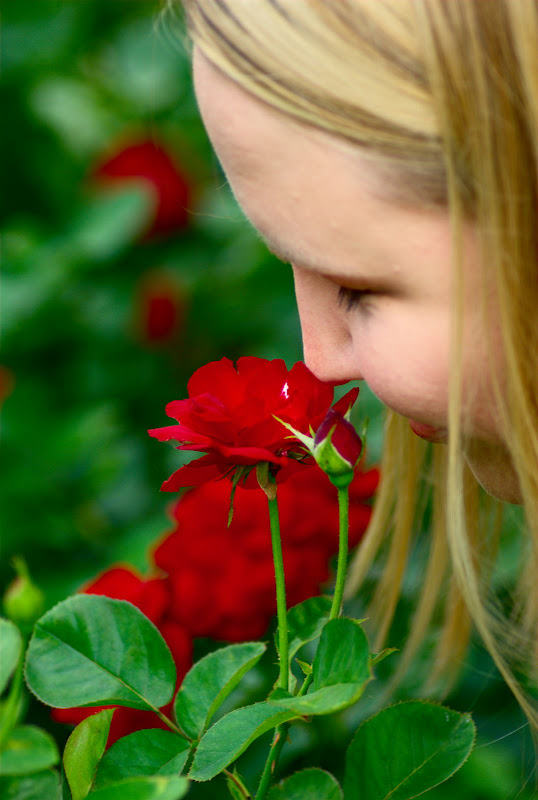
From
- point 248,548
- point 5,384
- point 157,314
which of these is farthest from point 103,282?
point 248,548

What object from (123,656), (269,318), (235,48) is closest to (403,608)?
(123,656)

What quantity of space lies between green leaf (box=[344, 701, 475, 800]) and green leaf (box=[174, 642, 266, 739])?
2.6 inches

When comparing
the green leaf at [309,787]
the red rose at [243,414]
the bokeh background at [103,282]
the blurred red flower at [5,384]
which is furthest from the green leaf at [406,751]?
the blurred red flower at [5,384]

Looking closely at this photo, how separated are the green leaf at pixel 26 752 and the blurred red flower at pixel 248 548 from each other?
0.69ft

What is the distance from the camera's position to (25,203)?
165 centimetres

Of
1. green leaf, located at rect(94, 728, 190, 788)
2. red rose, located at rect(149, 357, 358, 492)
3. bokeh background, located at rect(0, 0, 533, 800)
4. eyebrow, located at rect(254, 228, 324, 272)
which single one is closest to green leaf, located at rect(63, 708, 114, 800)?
green leaf, located at rect(94, 728, 190, 788)

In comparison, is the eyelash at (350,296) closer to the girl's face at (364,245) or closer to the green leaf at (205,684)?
the girl's face at (364,245)

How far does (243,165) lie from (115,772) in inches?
11.5

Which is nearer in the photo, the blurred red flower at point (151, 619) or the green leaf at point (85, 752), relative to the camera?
the green leaf at point (85, 752)

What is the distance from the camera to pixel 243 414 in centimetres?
51

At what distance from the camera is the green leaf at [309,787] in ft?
1.46

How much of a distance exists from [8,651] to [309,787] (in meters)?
0.14

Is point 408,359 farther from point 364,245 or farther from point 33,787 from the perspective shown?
point 33,787

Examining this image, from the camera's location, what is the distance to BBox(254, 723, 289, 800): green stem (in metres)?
0.45
